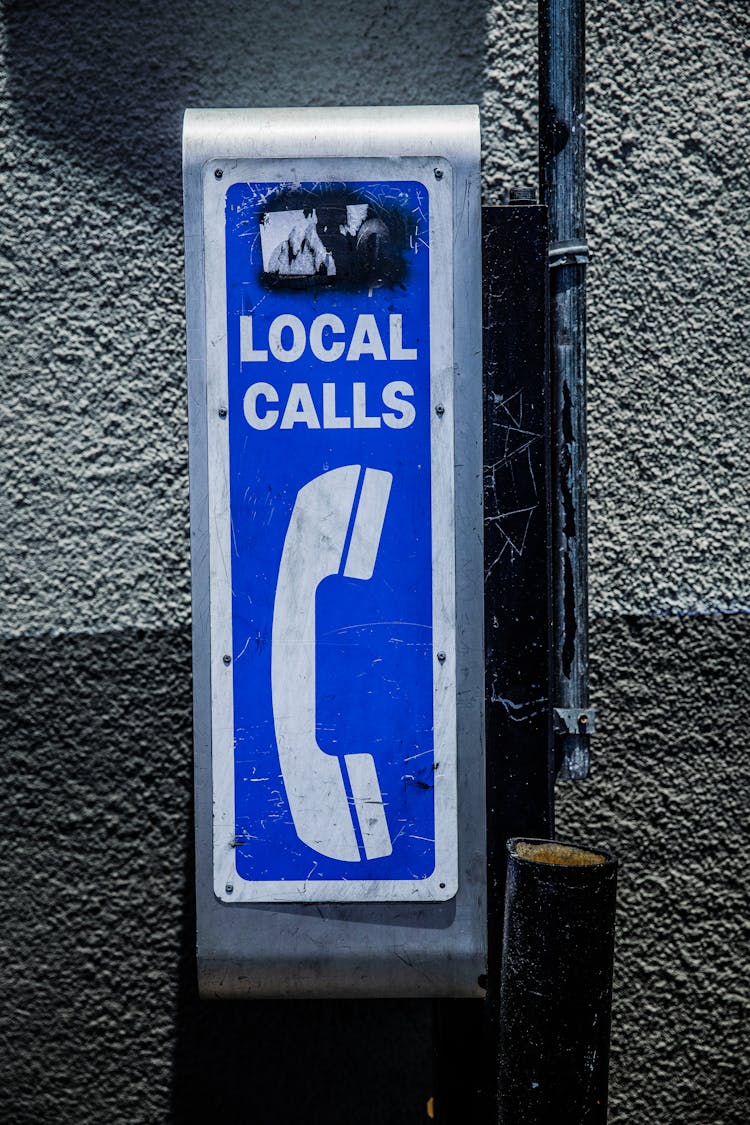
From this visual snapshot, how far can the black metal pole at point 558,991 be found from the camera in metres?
1.29

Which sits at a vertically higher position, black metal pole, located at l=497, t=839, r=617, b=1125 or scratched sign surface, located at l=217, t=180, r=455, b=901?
scratched sign surface, located at l=217, t=180, r=455, b=901

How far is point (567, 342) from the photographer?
150 cm

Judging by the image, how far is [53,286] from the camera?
225 centimetres

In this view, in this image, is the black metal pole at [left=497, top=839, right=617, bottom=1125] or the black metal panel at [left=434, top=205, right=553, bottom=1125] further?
the black metal panel at [left=434, top=205, right=553, bottom=1125]

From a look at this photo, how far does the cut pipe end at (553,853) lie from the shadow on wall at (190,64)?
1.66 metres

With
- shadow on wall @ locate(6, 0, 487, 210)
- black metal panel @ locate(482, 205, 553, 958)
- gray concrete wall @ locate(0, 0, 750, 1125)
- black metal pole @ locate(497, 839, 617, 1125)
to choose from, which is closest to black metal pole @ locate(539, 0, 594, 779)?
black metal panel @ locate(482, 205, 553, 958)

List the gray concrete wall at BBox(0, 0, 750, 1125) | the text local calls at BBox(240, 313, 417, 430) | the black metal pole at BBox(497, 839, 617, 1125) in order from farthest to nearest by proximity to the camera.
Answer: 1. the gray concrete wall at BBox(0, 0, 750, 1125)
2. the text local calls at BBox(240, 313, 417, 430)
3. the black metal pole at BBox(497, 839, 617, 1125)

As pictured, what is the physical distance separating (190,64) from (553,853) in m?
1.94

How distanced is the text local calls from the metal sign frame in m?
0.05

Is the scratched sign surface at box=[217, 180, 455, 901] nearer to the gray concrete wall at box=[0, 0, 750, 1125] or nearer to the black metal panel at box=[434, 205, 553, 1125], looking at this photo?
the black metal panel at box=[434, 205, 553, 1125]

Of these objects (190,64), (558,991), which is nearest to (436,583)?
(558,991)

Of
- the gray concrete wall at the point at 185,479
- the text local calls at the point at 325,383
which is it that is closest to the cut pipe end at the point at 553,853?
the text local calls at the point at 325,383

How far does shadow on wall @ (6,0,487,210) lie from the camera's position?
2.25 meters

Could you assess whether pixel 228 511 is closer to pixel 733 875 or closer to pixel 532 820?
pixel 532 820
